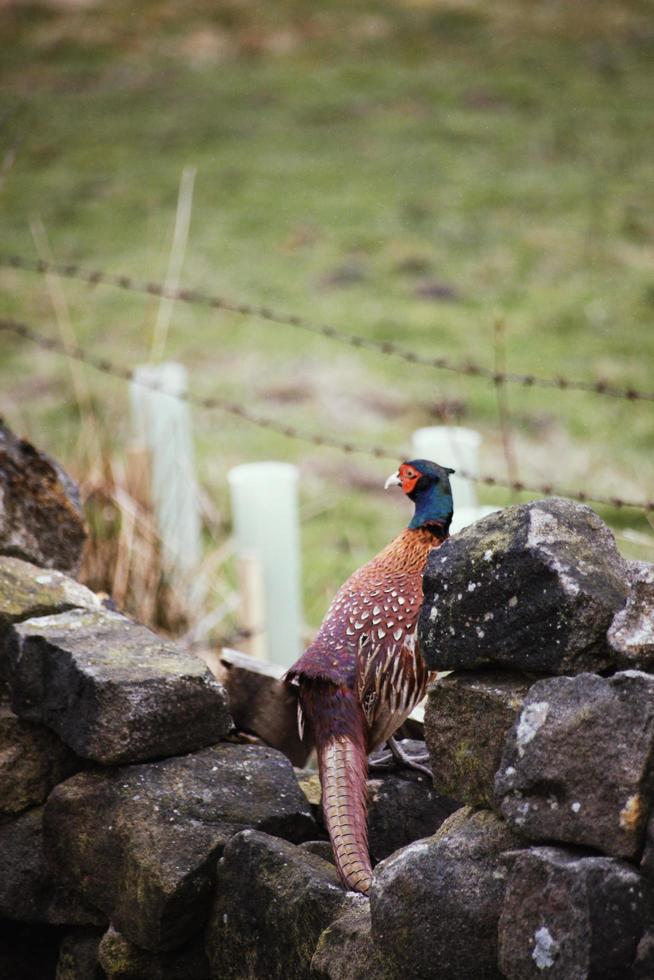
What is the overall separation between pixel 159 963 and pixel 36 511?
1.28 meters

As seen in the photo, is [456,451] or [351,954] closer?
[351,954]

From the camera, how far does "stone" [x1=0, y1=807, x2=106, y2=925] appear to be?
2.75 meters

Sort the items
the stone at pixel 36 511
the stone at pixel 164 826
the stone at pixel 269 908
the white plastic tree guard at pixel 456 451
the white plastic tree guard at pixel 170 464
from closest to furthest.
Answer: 1. the stone at pixel 269 908
2. the stone at pixel 164 826
3. the stone at pixel 36 511
4. the white plastic tree guard at pixel 456 451
5. the white plastic tree guard at pixel 170 464

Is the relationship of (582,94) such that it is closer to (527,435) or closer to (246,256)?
(246,256)

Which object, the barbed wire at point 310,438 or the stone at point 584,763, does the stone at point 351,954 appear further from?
the barbed wire at point 310,438

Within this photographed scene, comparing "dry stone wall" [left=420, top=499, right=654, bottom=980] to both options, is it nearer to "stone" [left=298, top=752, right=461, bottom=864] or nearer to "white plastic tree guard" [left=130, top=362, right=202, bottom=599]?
"stone" [left=298, top=752, right=461, bottom=864]

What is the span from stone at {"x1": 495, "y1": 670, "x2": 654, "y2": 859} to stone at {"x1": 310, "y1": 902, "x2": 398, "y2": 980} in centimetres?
36

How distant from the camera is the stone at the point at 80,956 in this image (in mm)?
2719

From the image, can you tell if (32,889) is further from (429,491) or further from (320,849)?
(429,491)

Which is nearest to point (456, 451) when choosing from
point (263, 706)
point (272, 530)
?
point (272, 530)

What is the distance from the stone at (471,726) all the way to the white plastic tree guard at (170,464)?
2817 millimetres

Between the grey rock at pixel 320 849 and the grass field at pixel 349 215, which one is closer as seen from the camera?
the grey rock at pixel 320 849

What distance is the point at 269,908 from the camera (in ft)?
7.64

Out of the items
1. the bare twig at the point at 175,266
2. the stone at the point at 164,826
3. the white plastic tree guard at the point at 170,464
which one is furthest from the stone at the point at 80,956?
the white plastic tree guard at the point at 170,464
